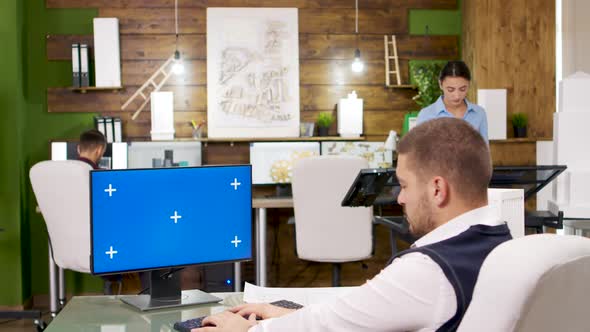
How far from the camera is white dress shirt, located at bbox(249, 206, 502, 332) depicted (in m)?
1.39

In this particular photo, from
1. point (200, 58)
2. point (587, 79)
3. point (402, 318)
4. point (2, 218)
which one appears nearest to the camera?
point (402, 318)

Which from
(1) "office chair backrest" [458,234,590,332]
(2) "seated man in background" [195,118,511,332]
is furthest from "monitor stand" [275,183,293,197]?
(1) "office chair backrest" [458,234,590,332]

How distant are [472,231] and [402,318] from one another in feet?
0.69

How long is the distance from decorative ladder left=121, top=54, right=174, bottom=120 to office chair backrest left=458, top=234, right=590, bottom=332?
523cm

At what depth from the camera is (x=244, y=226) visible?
260cm

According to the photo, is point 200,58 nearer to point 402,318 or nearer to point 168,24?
point 168,24

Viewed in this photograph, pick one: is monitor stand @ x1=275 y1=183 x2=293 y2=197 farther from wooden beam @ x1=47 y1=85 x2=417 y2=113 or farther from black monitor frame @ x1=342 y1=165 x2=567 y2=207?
black monitor frame @ x1=342 y1=165 x2=567 y2=207

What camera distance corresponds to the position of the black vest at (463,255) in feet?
4.56

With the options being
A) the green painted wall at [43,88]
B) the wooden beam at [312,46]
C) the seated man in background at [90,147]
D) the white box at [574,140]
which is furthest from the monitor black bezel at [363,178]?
the green painted wall at [43,88]

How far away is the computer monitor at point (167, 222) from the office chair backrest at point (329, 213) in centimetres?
212

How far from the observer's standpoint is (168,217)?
246 cm

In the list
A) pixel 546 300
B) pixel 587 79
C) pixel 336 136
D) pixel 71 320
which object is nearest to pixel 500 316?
pixel 546 300

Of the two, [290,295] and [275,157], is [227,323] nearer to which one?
[290,295]

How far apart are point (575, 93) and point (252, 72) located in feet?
8.35
